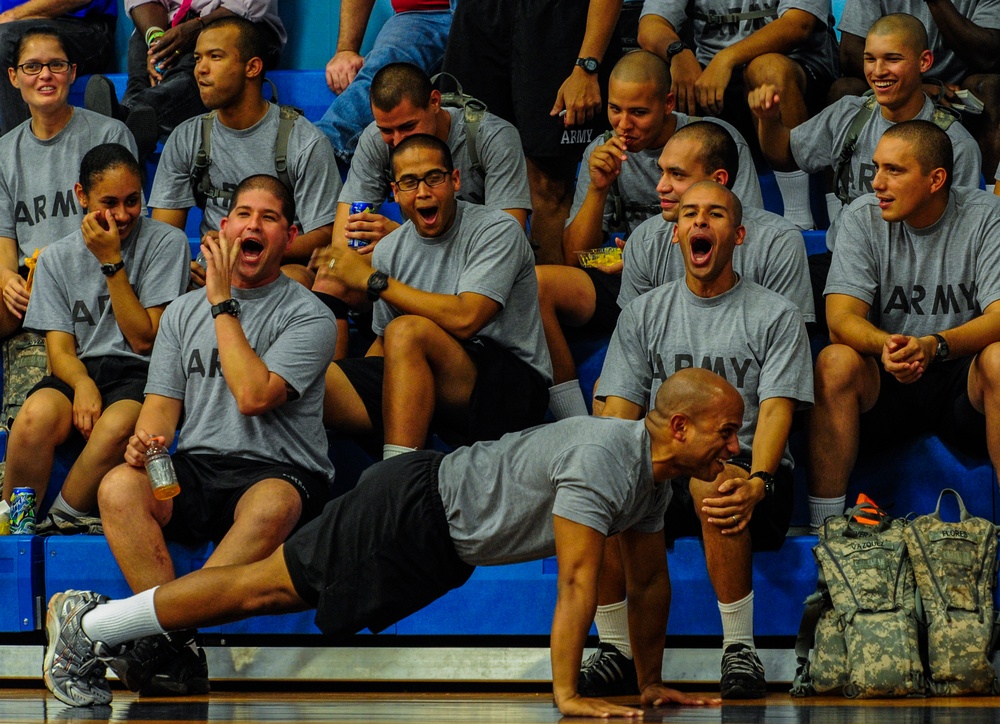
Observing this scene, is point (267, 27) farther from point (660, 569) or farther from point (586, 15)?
point (660, 569)

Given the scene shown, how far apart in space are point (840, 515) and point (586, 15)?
2256 millimetres

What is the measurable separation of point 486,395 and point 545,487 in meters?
1.02

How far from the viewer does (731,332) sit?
4043 mm

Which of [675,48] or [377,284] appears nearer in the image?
[377,284]

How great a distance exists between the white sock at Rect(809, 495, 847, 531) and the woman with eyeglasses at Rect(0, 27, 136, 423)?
2.71 m

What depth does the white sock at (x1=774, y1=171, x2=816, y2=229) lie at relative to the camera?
5.25 meters

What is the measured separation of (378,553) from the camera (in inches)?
137

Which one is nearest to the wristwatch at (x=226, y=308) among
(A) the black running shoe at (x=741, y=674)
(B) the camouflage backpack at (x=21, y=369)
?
(B) the camouflage backpack at (x=21, y=369)

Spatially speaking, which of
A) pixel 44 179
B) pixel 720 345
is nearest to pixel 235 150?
pixel 44 179

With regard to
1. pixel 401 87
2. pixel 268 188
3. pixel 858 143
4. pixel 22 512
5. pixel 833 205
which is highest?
pixel 401 87

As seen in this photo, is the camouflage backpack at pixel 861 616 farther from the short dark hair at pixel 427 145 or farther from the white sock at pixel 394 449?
the short dark hair at pixel 427 145

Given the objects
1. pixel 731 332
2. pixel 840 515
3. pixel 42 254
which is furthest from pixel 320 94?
pixel 840 515

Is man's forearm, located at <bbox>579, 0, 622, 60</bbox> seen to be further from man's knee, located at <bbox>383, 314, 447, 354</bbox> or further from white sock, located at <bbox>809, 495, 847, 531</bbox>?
white sock, located at <bbox>809, 495, 847, 531</bbox>

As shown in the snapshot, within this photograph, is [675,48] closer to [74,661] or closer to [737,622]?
[737,622]
